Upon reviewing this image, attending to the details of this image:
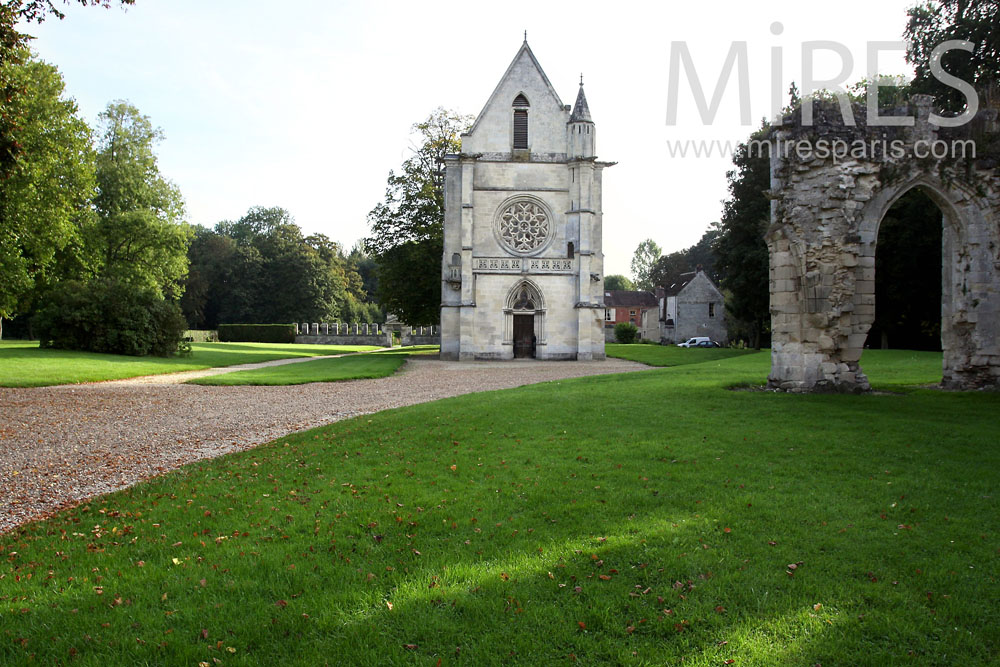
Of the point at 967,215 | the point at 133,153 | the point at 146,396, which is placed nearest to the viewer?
the point at 967,215

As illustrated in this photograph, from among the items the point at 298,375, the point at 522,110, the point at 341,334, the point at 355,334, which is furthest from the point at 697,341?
the point at 298,375

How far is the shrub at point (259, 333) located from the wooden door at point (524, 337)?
3700 centimetres

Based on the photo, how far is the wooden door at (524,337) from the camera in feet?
111

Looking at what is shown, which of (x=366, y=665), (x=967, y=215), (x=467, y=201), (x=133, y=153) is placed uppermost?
(x=133, y=153)

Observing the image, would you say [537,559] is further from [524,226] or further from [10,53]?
[524,226]

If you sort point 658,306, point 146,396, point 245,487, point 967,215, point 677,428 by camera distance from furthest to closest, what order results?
1. point 658,306
2. point 146,396
3. point 967,215
4. point 677,428
5. point 245,487

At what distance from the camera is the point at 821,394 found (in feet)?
42.4

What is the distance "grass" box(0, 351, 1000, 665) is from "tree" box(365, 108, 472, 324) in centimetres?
2977

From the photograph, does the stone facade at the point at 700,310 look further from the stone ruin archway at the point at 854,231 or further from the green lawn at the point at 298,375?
the stone ruin archway at the point at 854,231

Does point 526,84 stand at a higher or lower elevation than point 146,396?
higher

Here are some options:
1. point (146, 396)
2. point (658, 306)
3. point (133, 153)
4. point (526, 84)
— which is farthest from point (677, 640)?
point (658, 306)

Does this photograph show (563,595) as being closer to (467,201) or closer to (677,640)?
(677,640)

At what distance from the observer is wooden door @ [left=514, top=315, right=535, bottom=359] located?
33906mm

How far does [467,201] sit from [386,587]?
2948cm
